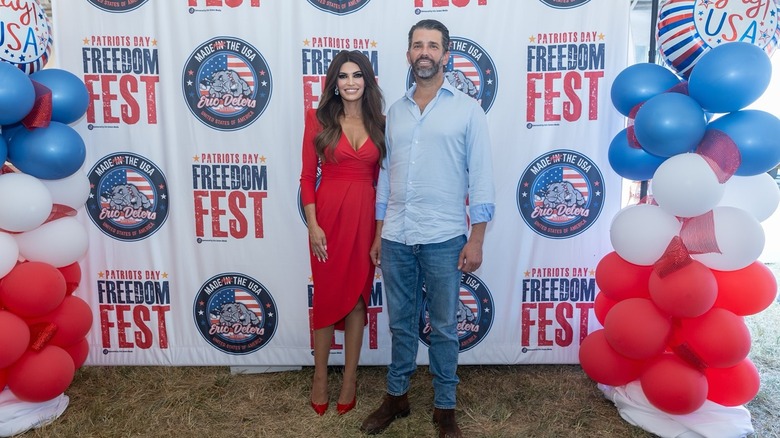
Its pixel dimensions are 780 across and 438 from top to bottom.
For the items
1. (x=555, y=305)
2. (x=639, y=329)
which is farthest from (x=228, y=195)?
(x=639, y=329)

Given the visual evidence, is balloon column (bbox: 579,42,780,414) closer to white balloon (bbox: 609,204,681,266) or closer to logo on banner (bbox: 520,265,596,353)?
white balloon (bbox: 609,204,681,266)

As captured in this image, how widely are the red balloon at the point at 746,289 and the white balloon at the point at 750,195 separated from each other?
0.24 meters

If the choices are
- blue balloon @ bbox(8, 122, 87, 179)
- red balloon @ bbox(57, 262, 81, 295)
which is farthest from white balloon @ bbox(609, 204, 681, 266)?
red balloon @ bbox(57, 262, 81, 295)

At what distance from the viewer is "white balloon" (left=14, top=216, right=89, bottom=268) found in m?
2.44

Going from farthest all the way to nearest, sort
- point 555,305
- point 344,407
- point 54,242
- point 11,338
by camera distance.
→ point 555,305 < point 344,407 < point 54,242 < point 11,338

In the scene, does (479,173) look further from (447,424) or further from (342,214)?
(447,424)

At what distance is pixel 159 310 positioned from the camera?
310 centimetres

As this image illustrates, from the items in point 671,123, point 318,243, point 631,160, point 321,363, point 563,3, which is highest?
point 563,3

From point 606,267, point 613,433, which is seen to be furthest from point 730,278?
point 613,433

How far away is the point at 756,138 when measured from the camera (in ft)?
6.82

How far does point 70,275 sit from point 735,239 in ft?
9.42

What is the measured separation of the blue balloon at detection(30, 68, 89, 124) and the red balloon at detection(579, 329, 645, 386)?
254 cm

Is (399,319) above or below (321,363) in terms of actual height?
above

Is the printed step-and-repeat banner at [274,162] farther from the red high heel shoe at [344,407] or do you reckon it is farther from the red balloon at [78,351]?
the red high heel shoe at [344,407]
